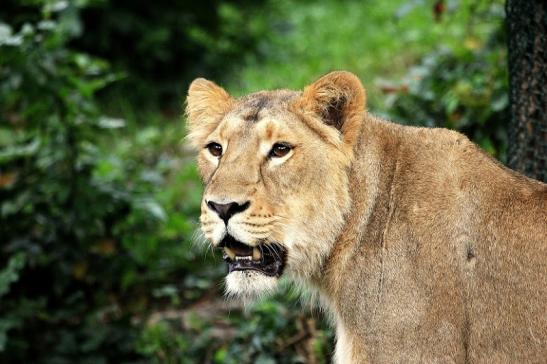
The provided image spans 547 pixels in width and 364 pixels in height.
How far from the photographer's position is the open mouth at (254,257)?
415 cm

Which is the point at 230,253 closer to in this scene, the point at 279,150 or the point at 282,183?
the point at 282,183

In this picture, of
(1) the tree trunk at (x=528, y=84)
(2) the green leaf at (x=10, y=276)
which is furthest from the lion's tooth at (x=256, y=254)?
(2) the green leaf at (x=10, y=276)

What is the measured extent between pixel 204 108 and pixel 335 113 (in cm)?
79

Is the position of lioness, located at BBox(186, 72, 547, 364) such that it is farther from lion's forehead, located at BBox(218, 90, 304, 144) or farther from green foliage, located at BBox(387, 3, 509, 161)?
green foliage, located at BBox(387, 3, 509, 161)

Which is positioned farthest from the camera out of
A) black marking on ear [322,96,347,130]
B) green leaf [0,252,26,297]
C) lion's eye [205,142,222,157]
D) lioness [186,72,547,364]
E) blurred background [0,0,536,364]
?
blurred background [0,0,536,364]

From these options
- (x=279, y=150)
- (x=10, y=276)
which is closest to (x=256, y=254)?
(x=279, y=150)

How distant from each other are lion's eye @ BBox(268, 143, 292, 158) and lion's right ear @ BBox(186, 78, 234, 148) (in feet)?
1.69

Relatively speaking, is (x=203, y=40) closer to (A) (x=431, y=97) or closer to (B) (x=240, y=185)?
(A) (x=431, y=97)

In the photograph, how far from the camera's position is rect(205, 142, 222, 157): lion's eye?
4.42m

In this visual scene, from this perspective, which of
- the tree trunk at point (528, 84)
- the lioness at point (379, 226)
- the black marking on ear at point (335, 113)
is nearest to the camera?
the lioness at point (379, 226)

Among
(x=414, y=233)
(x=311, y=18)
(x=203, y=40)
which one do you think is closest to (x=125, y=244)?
(x=414, y=233)

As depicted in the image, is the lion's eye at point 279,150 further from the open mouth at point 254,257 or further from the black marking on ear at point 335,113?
the open mouth at point 254,257

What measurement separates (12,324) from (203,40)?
559cm

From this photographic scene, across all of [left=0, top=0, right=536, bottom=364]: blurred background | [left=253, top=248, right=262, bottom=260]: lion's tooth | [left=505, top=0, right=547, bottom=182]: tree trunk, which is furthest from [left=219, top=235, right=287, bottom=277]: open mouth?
[left=505, top=0, right=547, bottom=182]: tree trunk
